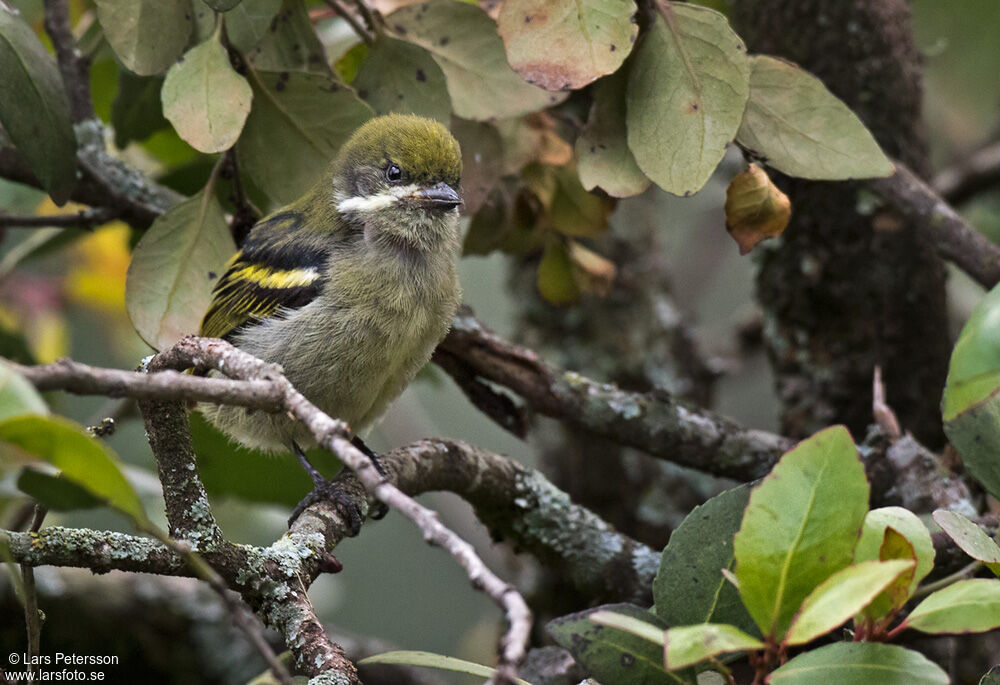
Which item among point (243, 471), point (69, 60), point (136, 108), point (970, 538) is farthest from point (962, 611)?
point (69, 60)

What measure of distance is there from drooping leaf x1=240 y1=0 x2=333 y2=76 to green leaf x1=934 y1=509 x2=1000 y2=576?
5.49 ft

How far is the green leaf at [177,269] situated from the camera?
85.1 inches

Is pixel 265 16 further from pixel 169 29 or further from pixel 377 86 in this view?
pixel 377 86

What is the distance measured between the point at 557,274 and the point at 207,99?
3.95 ft

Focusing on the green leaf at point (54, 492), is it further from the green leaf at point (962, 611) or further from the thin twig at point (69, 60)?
the thin twig at point (69, 60)

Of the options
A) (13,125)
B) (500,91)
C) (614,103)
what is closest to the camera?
(13,125)

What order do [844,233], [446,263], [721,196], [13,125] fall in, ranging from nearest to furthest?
[13,125] → [446,263] → [844,233] → [721,196]

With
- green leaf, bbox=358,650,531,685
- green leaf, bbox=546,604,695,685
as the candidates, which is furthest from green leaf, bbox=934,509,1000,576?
green leaf, bbox=358,650,531,685

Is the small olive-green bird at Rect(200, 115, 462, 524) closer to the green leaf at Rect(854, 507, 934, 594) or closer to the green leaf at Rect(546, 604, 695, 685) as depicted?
the green leaf at Rect(546, 604, 695, 685)

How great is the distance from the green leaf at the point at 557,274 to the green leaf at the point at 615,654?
60.3 inches

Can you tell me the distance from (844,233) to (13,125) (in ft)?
7.23

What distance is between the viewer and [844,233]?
9.23ft

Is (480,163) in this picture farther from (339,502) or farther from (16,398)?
(16,398)

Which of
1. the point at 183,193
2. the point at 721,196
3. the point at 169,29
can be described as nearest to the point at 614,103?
the point at 169,29
